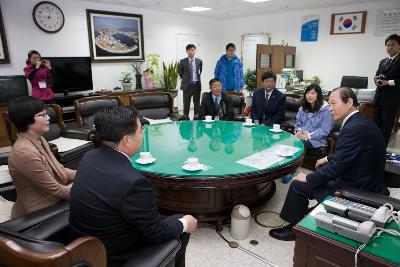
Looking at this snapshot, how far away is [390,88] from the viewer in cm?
401

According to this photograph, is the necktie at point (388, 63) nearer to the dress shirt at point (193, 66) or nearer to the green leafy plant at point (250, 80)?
the green leafy plant at point (250, 80)

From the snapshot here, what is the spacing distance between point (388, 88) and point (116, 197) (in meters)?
4.30

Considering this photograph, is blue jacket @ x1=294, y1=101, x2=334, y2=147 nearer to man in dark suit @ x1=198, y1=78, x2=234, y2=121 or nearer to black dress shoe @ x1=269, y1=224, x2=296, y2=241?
man in dark suit @ x1=198, y1=78, x2=234, y2=121

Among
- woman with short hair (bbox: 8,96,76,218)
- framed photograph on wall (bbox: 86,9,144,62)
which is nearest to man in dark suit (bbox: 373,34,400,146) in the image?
woman with short hair (bbox: 8,96,76,218)

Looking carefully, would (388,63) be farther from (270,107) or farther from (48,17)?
(48,17)

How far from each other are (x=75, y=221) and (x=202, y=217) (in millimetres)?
1293

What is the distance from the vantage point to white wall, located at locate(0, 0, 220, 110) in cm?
487

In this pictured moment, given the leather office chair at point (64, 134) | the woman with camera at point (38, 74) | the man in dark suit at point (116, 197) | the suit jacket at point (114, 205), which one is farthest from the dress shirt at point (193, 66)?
the suit jacket at point (114, 205)

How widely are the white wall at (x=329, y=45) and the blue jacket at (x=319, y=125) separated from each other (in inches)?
144

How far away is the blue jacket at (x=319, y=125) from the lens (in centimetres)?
325

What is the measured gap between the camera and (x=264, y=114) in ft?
13.0

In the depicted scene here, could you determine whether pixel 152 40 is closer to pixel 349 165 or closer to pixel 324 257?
pixel 349 165

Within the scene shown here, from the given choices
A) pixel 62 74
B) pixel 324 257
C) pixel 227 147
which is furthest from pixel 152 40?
pixel 324 257

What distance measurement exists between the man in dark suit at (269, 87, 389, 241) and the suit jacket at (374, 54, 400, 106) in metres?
2.60
